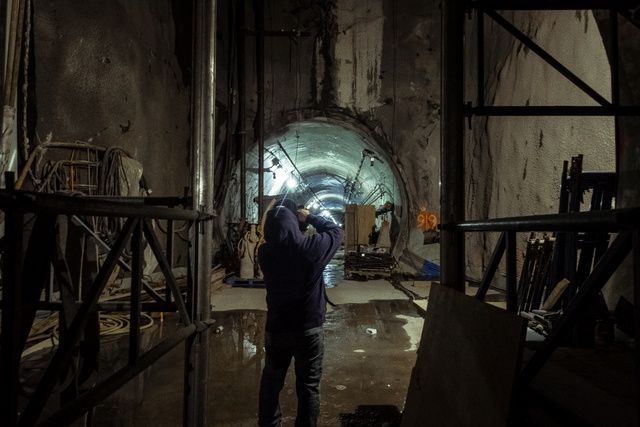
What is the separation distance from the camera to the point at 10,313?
1.29 meters

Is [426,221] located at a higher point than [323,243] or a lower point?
higher

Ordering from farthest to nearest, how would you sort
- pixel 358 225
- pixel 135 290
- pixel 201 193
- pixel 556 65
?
1. pixel 358 225
2. pixel 556 65
3. pixel 201 193
4. pixel 135 290

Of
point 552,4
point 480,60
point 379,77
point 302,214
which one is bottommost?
point 302,214

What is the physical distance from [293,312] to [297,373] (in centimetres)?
53

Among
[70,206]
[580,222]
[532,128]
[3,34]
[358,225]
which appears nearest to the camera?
[580,222]

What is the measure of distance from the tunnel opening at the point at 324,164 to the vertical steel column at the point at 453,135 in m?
7.74

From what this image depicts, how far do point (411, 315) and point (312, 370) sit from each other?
14.6 ft

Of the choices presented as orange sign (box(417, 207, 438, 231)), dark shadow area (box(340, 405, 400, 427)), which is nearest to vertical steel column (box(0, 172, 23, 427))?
dark shadow area (box(340, 405, 400, 427))

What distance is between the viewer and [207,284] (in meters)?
3.44

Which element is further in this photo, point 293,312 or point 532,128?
point 532,128

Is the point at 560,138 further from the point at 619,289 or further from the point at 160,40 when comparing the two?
the point at 160,40

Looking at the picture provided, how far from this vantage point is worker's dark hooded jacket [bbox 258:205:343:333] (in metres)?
3.53

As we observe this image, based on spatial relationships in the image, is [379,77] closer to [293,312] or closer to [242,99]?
[242,99]

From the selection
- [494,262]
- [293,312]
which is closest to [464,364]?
[494,262]
